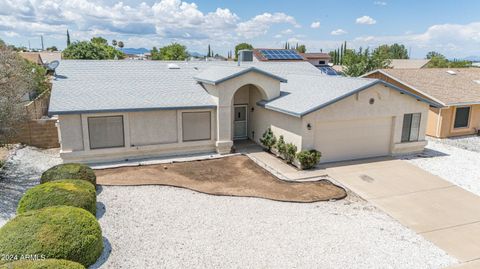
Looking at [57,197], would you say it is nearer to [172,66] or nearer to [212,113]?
[212,113]

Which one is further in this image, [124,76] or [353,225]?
[124,76]

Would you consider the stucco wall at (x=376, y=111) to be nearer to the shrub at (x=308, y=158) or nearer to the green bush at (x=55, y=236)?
the shrub at (x=308, y=158)

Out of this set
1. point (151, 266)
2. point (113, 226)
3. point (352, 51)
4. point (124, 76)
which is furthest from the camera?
point (352, 51)

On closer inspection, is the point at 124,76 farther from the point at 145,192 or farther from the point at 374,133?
the point at 374,133

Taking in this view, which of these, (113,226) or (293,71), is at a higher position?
(293,71)

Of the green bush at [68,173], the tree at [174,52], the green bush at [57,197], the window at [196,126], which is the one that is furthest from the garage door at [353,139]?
the tree at [174,52]

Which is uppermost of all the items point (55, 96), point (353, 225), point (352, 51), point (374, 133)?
point (352, 51)

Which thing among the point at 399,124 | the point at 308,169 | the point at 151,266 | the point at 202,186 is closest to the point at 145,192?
the point at 202,186

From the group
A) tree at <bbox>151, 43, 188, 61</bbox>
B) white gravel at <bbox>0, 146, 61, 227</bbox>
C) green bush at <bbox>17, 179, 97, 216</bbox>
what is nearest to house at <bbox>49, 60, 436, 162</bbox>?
white gravel at <bbox>0, 146, 61, 227</bbox>

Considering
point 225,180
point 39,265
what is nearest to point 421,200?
point 225,180

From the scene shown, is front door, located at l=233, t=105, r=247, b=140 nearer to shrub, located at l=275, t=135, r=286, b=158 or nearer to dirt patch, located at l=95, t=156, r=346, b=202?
shrub, located at l=275, t=135, r=286, b=158
